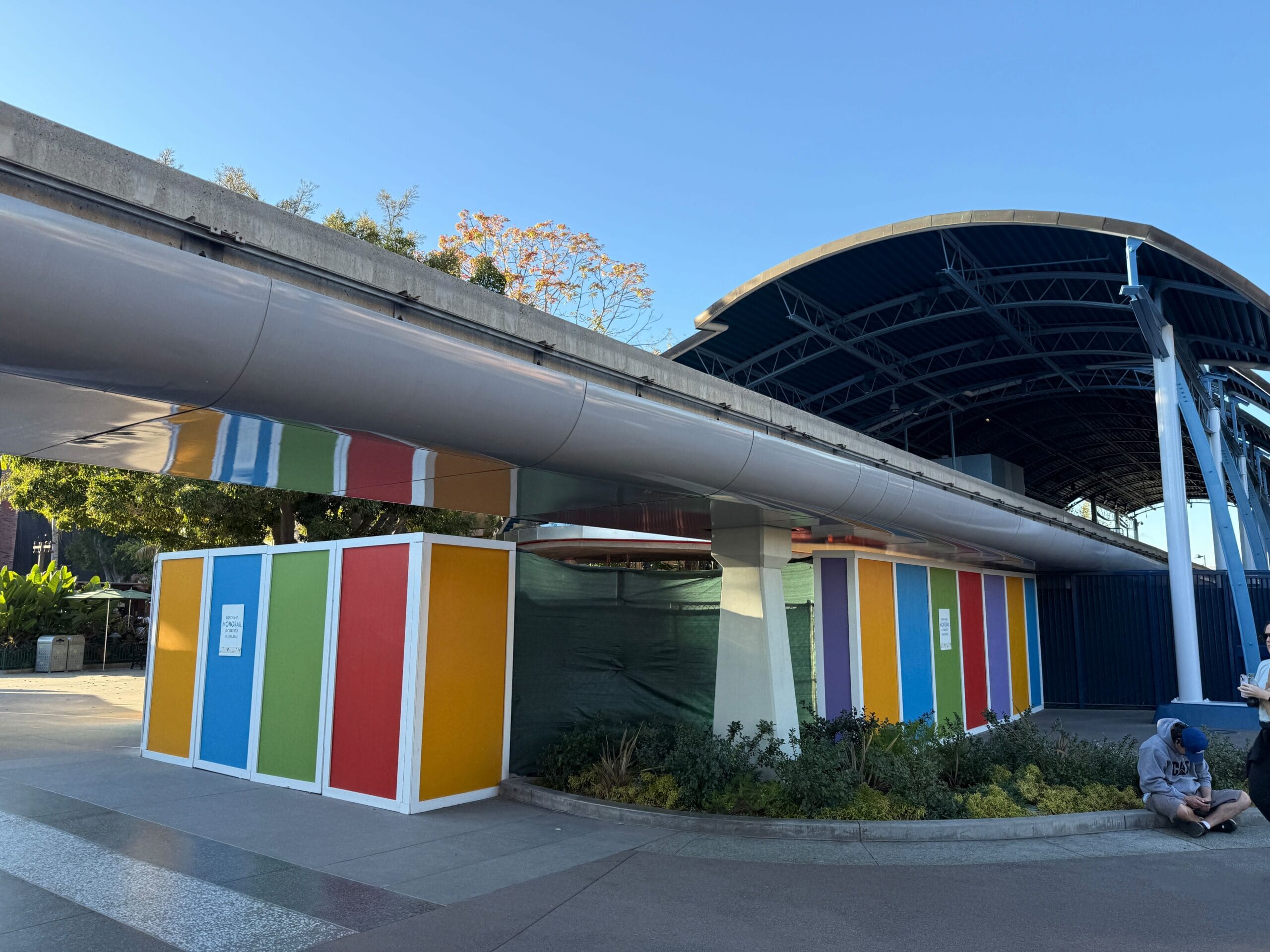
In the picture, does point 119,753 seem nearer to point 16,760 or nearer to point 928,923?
point 16,760

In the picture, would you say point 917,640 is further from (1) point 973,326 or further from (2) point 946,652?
(1) point 973,326

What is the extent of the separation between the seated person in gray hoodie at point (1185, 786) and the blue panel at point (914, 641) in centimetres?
484

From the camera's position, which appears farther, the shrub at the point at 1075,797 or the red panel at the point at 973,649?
the red panel at the point at 973,649

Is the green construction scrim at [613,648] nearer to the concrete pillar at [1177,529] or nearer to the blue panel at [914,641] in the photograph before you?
the blue panel at [914,641]

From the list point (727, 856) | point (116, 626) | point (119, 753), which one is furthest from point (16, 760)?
point (116, 626)

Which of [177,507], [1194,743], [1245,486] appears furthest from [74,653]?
[1245,486]

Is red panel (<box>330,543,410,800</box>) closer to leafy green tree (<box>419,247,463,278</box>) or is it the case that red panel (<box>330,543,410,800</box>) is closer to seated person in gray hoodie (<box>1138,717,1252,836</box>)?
seated person in gray hoodie (<box>1138,717,1252,836</box>)

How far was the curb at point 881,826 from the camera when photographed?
7.70 metres

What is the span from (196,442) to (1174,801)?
333 inches

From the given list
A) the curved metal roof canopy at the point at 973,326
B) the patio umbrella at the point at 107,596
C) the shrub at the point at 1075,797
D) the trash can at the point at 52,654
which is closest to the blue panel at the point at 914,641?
the shrub at the point at 1075,797

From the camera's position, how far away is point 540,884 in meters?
6.33

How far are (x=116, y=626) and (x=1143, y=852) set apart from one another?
3346 cm

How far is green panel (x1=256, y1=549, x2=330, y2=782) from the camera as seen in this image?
9539 millimetres

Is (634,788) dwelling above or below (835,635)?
below
